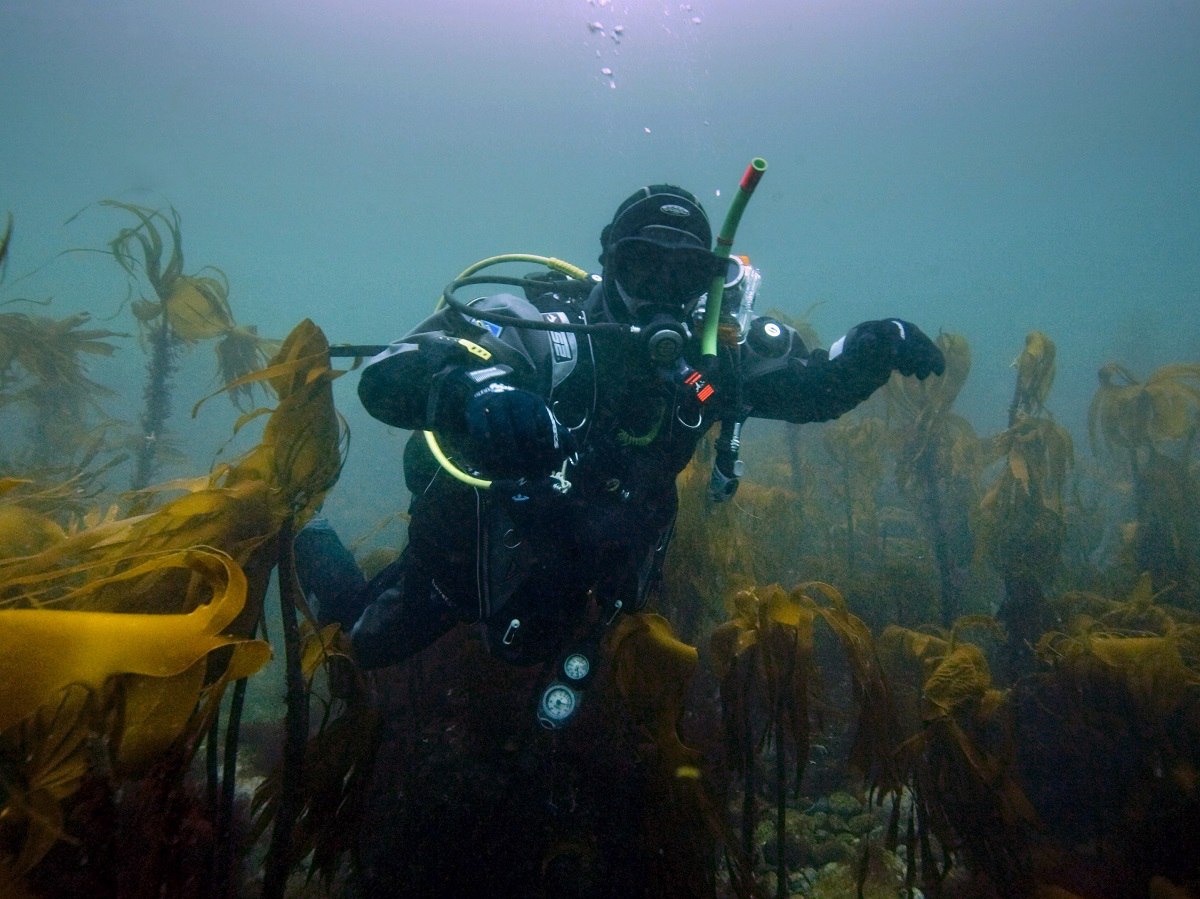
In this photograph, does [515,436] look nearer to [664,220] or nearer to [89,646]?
[89,646]

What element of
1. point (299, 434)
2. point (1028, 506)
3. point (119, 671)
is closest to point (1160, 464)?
point (1028, 506)

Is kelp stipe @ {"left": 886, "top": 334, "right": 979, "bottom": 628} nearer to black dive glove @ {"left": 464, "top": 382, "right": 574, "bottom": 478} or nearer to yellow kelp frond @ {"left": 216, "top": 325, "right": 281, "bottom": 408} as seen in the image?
black dive glove @ {"left": 464, "top": 382, "right": 574, "bottom": 478}

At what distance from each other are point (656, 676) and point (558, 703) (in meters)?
0.46

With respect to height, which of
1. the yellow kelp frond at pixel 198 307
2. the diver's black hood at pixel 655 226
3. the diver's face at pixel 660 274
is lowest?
the yellow kelp frond at pixel 198 307

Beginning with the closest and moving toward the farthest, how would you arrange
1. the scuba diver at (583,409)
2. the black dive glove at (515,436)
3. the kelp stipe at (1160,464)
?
the black dive glove at (515,436) < the scuba diver at (583,409) < the kelp stipe at (1160,464)

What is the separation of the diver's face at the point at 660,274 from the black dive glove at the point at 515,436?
1067mm

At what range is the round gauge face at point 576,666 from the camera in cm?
241

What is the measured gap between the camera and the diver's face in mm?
2510

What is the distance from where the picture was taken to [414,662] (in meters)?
3.31

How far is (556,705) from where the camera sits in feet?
7.67

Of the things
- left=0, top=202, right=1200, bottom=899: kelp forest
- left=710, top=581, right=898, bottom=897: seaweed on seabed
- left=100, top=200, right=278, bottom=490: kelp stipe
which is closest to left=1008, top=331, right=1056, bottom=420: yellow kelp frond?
left=0, top=202, right=1200, bottom=899: kelp forest

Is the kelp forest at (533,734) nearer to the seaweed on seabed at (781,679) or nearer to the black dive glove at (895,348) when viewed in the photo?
the seaweed on seabed at (781,679)

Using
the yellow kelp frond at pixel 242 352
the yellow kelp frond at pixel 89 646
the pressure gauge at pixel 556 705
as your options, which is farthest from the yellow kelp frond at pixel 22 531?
the yellow kelp frond at pixel 242 352

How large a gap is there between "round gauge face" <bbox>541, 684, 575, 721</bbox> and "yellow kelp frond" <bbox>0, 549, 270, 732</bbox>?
144cm
